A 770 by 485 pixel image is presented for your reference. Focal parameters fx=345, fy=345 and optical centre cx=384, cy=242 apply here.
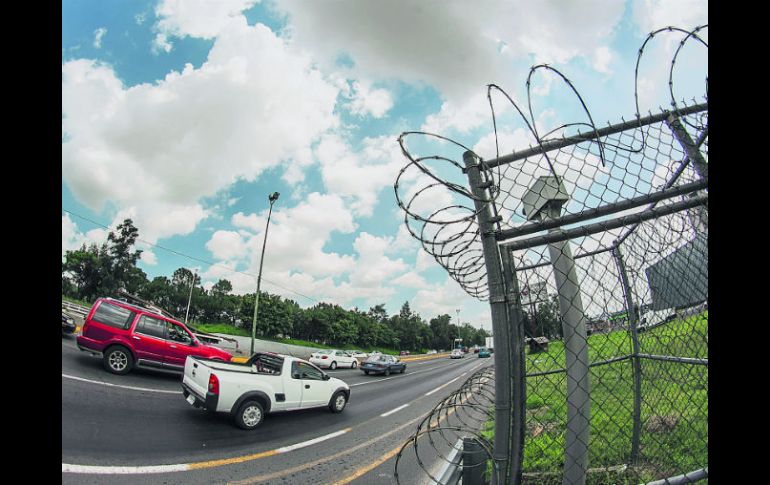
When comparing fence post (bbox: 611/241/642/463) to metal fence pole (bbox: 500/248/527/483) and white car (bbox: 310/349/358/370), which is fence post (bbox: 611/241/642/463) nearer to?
metal fence pole (bbox: 500/248/527/483)

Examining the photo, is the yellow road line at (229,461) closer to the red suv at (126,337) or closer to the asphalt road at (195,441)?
the asphalt road at (195,441)

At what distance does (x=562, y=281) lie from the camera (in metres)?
2.19

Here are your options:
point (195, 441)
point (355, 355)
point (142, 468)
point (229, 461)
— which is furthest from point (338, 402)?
point (355, 355)

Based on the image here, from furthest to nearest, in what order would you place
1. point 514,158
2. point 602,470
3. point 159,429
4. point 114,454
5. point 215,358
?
1. point 215,358
2. point 159,429
3. point 114,454
4. point 602,470
5. point 514,158

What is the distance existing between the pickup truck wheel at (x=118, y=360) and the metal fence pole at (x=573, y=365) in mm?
8666

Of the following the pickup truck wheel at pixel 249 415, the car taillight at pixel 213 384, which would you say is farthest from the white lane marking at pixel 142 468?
the car taillight at pixel 213 384

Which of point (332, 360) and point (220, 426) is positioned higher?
point (220, 426)

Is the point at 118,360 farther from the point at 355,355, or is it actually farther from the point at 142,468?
the point at 355,355

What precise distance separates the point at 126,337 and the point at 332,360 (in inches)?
549

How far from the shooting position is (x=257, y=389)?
236 inches

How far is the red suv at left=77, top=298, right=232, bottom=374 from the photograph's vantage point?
23.9 feet
